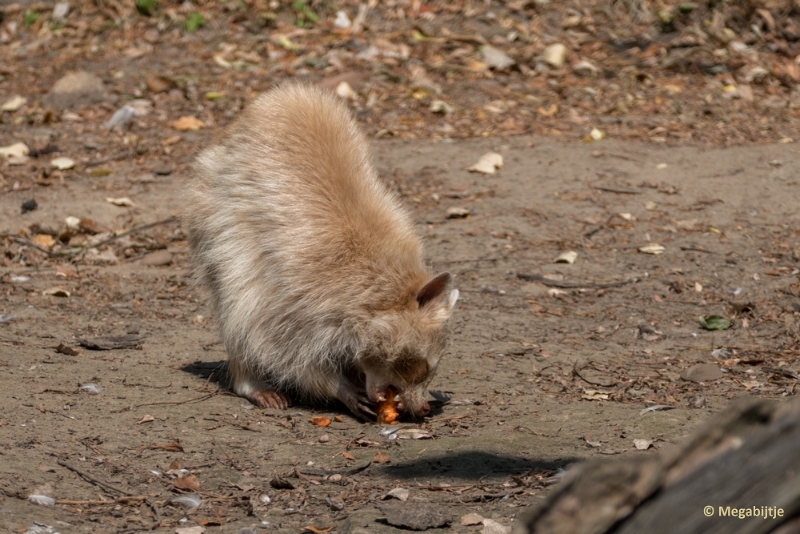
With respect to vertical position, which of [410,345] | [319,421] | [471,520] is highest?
Result: [471,520]

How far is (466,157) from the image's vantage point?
367 inches

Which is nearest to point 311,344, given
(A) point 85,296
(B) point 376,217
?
(B) point 376,217

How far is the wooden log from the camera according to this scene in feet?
6.29

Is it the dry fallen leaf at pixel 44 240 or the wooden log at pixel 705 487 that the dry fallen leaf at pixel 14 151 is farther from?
the wooden log at pixel 705 487

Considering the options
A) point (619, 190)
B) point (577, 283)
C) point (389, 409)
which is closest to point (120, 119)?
point (619, 190)

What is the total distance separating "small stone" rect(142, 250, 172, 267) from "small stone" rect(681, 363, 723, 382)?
440cm

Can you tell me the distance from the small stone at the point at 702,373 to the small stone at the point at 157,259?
4404 millimetres

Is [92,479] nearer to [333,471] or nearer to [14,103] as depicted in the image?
[333,471]

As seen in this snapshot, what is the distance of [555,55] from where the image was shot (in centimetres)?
1175

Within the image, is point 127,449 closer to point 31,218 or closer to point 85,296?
point 85,296

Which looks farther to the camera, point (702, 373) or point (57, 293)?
point (57, 293)

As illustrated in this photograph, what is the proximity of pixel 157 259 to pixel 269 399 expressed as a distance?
9.90 ft

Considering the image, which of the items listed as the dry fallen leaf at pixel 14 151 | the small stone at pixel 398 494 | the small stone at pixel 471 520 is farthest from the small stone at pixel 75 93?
the small stone at pixel 471 520

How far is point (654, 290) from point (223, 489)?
4.11 metres
